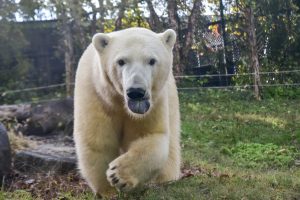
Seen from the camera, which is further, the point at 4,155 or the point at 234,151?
the point at 234,151

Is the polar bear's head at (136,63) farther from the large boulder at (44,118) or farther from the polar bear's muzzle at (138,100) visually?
Answer: the large boulder at (44,118)

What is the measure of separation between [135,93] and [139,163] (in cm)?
51

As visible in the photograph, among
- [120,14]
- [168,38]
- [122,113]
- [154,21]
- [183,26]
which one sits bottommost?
[122,113]

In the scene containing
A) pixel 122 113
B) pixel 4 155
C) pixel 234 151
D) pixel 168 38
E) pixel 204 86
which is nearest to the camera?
pixel 122 113

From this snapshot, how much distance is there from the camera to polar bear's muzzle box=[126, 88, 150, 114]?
3025 millimetres

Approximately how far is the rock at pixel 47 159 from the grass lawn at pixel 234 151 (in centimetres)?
92

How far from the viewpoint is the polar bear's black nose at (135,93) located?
9.90 ft

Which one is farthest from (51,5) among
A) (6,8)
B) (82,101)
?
(82,101)

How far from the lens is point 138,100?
3078 mm

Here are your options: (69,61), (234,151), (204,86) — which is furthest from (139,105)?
(204,86)

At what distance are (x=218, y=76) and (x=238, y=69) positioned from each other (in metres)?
0.50

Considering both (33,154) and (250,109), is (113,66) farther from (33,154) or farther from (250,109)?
(250,109)

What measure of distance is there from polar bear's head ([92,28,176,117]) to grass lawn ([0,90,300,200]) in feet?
2.34

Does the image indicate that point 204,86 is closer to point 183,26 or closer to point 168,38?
point 183,26
